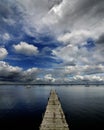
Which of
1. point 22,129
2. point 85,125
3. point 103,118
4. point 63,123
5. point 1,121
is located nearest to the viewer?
point 63,123

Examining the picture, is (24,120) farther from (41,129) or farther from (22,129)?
(41,129)

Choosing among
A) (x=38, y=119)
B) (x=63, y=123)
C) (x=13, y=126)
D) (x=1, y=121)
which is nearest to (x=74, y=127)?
(x=63, y=123)

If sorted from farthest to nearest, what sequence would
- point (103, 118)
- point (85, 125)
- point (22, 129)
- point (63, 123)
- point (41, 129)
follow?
1. point (103, 118)
2. point (85, 125)
3. point (22, 129)
4. point (63, 123)
5. point (41, 129)

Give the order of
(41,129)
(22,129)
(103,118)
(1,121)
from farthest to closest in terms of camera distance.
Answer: (103,118), (1,121), (22,129), (41,129)

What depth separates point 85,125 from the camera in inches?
1905

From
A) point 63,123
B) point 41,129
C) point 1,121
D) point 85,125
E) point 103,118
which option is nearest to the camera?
point 41,129

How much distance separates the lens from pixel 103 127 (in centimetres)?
4734

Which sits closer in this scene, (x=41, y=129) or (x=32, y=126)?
(x=41, y=129)

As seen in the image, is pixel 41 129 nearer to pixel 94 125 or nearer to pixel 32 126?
pixel 32 126

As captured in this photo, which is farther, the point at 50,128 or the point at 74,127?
the point at 74,127

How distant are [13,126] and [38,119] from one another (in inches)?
426

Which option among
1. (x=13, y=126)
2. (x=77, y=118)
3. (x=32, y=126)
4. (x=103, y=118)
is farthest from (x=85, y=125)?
(x=13, y=126)

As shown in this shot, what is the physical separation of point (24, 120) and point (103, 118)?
30598 millimetres

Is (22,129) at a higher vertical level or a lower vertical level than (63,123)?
lower
